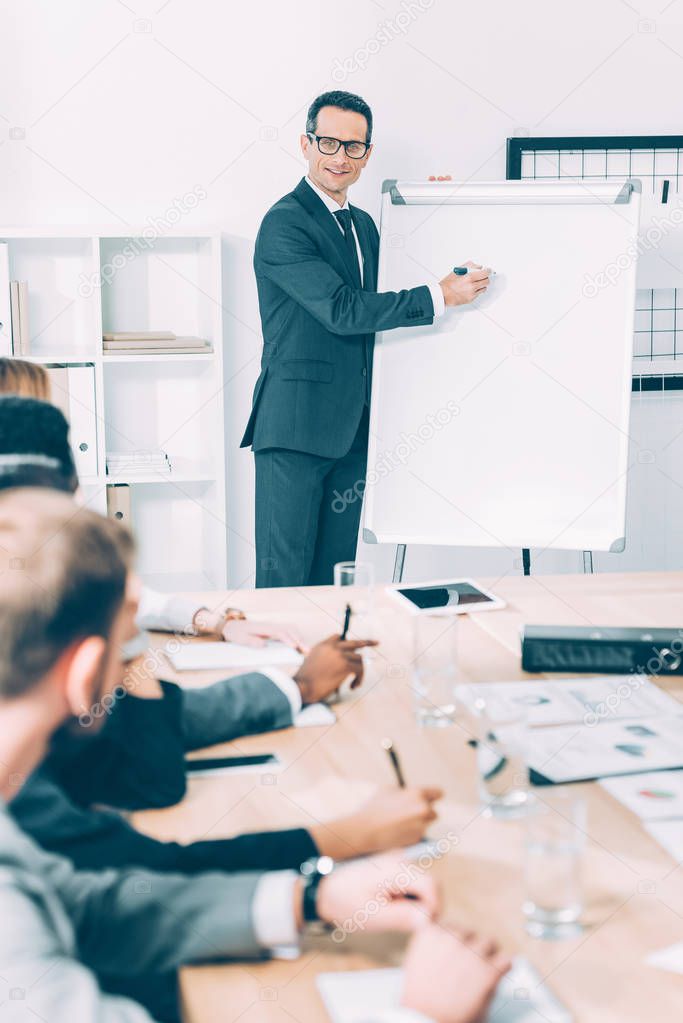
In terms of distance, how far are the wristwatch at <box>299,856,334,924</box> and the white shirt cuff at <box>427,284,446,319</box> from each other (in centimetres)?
208

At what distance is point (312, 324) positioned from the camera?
10.0 ft

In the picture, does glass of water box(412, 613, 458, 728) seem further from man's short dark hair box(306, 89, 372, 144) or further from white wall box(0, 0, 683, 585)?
white wall box(0, 0, 683, 585)

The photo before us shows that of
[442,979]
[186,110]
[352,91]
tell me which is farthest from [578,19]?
[442,979]

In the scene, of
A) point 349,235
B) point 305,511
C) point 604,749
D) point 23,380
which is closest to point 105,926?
point 604,749

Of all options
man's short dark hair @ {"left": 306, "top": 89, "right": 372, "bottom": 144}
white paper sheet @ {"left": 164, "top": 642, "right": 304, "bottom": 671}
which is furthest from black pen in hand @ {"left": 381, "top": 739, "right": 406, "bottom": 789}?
man's short dark hair @ {"left": 306, "top": 89, "right": 372, "bottom": 144}

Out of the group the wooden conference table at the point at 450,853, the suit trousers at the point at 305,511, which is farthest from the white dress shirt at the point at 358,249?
the wooden conference table at the point at 450,853

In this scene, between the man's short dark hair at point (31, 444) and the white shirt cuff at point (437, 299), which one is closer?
the man's short dark hair at point (31, 444)

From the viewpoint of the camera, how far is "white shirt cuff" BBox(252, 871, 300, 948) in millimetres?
990

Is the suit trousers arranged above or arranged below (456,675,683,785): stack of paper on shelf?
above

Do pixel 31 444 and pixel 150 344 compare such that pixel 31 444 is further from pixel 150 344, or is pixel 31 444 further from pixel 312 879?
pixel 150 344

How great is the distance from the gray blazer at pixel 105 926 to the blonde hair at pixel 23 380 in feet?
3.11

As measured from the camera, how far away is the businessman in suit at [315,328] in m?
2.97

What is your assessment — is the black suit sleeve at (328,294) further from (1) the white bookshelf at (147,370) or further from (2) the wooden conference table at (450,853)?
(2) the wooden conference table at (450,853)

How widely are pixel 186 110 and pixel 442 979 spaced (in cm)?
315
